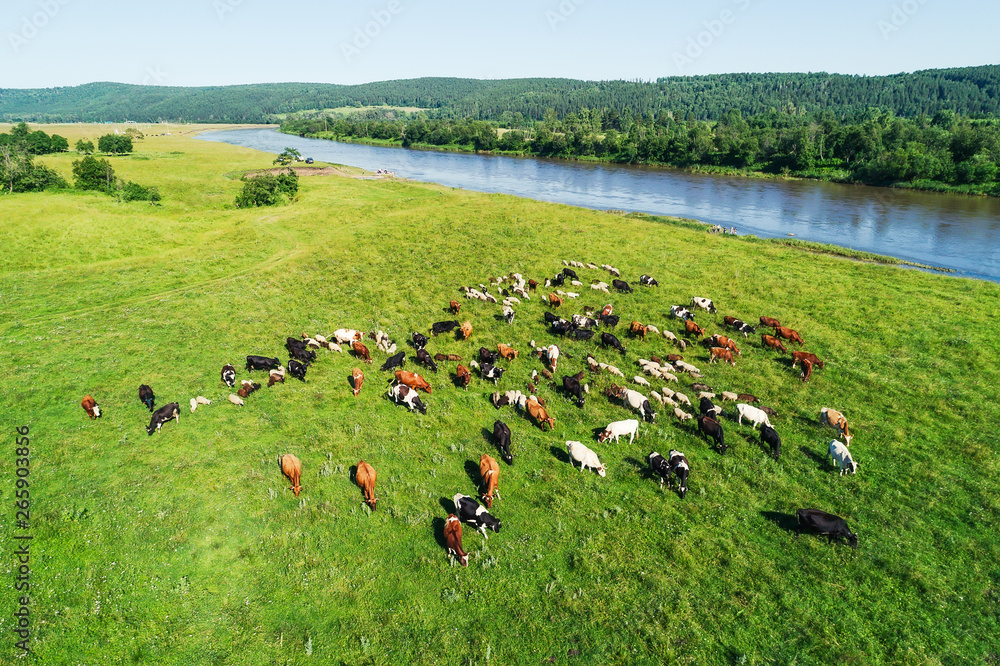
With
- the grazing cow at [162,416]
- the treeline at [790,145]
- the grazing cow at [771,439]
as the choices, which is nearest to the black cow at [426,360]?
the grazing cow at [162,416]

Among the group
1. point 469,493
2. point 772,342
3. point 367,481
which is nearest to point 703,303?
point 772,342

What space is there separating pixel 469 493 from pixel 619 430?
17.3 feet

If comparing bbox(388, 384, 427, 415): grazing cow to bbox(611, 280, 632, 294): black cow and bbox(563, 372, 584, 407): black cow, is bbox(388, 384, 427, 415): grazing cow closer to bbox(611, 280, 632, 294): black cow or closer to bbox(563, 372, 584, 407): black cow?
bbox(563, 372, 584, 407): black cow

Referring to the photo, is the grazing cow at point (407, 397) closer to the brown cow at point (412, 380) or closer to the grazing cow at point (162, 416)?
the brown cow at point (412, 380)

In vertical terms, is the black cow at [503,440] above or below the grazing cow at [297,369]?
below

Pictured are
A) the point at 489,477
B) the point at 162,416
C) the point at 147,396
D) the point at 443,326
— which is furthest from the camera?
the point at 443,326

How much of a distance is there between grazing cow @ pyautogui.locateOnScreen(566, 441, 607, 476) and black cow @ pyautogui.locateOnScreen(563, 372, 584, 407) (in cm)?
302

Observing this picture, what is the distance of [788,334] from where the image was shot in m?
21.5

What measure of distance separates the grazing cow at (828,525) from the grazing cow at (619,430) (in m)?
4.71

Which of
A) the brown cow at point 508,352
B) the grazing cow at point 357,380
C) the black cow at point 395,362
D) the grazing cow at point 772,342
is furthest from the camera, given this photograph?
the grazing cow at point 772,342

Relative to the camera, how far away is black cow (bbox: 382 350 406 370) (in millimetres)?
17859

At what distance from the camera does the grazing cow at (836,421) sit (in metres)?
14.7

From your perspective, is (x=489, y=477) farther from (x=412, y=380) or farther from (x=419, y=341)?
(x=419, y=341)

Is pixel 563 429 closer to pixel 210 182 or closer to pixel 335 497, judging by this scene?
pixel 335 497
